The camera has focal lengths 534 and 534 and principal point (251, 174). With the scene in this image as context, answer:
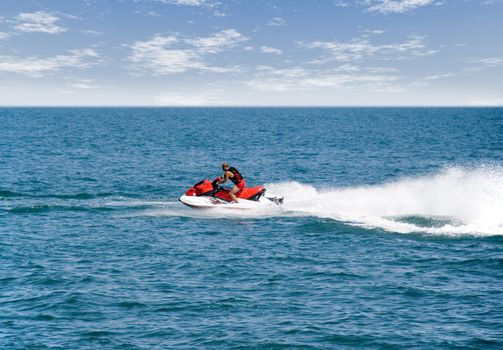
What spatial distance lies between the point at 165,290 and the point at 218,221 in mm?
10801

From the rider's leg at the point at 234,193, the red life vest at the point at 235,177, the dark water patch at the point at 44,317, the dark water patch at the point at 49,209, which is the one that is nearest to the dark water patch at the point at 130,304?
the dark water patch at the point at 44,317

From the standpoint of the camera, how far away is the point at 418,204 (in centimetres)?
3172

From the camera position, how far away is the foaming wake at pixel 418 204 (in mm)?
27938

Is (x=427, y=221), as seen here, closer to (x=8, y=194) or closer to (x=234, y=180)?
(x=234, y=180)

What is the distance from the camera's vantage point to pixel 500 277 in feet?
67.4

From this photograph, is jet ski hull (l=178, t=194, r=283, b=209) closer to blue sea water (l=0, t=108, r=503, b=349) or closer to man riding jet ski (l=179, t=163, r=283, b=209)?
man riding jet ski (l=179, t=163, r=283, b=209)

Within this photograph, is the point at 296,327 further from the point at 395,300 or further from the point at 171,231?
the point at 171,231

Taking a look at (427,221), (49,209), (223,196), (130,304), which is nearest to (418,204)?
(427,221)

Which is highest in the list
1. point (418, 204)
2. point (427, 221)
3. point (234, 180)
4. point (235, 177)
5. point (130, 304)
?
point (235, 177)

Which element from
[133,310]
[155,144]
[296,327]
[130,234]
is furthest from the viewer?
[155,144]

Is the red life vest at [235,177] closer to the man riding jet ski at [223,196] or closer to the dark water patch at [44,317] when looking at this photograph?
the man riding jet ski at [223,196]

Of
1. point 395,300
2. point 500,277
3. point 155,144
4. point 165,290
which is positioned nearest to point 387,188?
point 500,277

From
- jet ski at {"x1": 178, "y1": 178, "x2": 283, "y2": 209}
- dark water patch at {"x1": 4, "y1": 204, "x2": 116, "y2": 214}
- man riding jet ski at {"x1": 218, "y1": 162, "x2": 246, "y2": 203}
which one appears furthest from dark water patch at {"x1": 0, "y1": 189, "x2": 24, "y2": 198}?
man riding jet ski at {"x1": 218, "y1": 162, "x2": 246, "y2": 203}

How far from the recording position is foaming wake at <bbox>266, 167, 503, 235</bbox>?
2794cm
